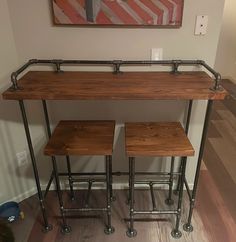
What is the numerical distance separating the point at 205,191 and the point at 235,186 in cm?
27

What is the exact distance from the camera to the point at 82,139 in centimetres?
146

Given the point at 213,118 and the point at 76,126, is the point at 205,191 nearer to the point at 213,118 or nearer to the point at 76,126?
the point at 76,126

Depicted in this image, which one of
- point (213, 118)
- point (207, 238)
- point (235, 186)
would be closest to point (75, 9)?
point (207, 238)

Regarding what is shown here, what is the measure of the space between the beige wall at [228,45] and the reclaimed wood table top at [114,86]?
128 inches

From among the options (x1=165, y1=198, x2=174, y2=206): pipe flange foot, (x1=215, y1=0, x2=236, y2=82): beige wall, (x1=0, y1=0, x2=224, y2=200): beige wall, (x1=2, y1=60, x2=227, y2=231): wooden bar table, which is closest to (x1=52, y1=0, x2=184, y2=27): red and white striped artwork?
(x1=0, y1=0, x2=224, y2=200): beige wall

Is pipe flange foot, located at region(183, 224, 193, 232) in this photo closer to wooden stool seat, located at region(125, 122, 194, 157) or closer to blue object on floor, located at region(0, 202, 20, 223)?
wooden stool seat, located at region(125, 122, 194, 157)

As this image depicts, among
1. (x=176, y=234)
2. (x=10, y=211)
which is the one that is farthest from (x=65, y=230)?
(x=176, y=234)

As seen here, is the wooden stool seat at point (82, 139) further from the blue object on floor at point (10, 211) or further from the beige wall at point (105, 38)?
the blue object on floor at point (10, 211)

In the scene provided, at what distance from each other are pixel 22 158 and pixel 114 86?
0.95 meters

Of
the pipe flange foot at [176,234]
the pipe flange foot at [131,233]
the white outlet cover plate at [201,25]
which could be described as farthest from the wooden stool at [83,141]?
the white outlet cover plate at [201,25]

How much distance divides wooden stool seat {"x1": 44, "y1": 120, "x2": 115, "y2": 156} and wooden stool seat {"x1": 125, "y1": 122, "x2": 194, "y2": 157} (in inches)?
4.6

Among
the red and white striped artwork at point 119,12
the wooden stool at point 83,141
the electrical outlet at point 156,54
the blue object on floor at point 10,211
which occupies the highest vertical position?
the red and white striped artwork at point 119,12

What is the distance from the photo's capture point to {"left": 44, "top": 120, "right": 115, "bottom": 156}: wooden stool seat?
4.53 feet

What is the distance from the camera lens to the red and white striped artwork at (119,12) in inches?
57.6
